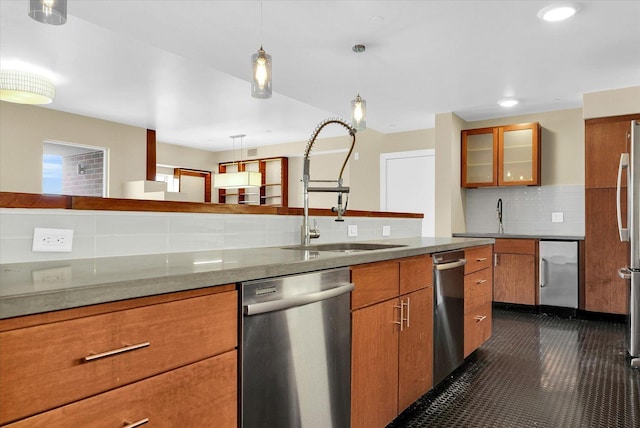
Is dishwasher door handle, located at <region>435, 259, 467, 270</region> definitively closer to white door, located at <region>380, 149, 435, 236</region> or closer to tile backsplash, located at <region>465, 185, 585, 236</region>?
tile backsplash, located at <region>465, 185, 585, 236</region>

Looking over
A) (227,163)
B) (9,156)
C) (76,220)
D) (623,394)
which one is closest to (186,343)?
(76,220)

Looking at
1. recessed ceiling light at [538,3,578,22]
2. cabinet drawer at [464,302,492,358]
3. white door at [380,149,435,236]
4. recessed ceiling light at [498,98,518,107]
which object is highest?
recessed ceiling light at [538,3,578,22]

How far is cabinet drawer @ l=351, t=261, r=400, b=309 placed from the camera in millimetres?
1625

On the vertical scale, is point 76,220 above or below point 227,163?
below

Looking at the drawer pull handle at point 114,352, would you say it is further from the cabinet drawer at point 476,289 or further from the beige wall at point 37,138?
the beige wall at point 37,138

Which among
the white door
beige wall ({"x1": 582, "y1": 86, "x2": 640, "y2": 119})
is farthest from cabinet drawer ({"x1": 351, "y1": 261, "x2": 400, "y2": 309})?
the white door

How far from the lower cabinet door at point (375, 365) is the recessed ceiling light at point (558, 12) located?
6.99 ft

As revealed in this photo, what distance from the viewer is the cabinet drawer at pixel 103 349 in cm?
71

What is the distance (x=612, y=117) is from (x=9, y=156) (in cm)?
730

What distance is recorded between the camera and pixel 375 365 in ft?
5.69

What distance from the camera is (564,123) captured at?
497cm

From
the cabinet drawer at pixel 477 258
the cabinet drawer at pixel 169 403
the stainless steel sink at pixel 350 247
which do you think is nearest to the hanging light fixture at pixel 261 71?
the stainless steel sink at pixel 350 247

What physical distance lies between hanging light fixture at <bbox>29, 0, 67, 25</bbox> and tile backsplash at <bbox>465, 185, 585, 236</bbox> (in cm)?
492

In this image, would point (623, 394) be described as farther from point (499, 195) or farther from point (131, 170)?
point (131, 170)
